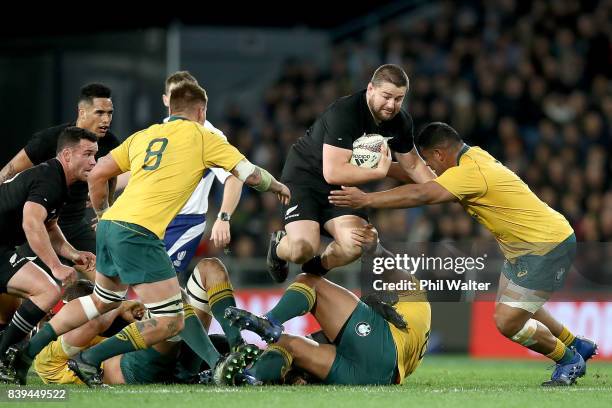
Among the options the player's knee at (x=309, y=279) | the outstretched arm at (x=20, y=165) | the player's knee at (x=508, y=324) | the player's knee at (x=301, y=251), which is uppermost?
the outstretched arm at (x=20, y=165)

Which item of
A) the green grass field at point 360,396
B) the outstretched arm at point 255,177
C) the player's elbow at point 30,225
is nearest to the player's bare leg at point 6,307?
the green grass field at point 360,396

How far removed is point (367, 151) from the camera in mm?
8570

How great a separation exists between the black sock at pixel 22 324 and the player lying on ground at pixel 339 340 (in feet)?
4.91

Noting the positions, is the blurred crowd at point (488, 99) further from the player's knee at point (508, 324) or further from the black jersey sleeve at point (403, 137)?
the player's knee at point (508, 324)

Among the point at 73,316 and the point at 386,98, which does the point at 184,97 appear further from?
the point at 73,316

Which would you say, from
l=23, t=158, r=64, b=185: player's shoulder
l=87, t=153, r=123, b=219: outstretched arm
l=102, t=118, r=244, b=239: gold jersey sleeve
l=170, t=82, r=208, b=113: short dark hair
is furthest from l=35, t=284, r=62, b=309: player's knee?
l=170, t=82, r=208, b=113: short dark hair

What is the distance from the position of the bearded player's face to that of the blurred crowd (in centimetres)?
597

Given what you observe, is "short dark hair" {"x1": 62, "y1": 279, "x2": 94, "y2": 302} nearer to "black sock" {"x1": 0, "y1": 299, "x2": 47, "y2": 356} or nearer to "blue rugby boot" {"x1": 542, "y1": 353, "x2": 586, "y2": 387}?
"black sock" {"x1": 0, "y1": 299, "x2": 47, "y2": 356}

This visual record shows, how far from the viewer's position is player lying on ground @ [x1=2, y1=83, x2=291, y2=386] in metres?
7.51

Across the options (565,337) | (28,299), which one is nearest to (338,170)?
(565,337)

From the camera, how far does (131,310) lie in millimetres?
8391

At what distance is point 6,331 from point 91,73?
9.32 meters

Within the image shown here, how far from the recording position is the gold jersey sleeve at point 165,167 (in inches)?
298

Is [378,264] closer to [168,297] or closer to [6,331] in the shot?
[168,297]
